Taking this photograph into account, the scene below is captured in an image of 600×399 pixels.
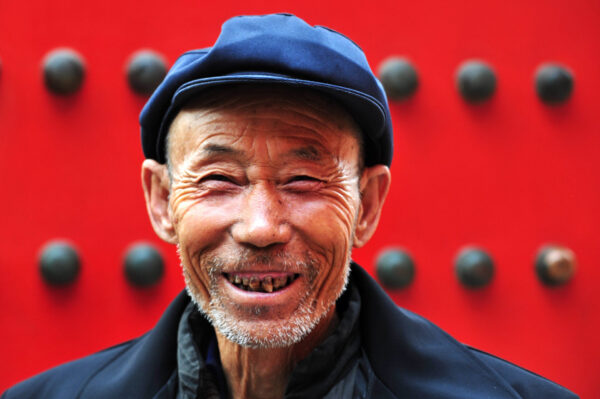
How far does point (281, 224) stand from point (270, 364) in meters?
0.36

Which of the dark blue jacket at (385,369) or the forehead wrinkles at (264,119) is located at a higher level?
the forehead wrinkles at (264,119)

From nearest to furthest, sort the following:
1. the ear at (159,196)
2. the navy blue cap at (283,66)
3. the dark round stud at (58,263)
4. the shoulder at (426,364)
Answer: the navy blue cap at (283,66), the shoulder at (426,364), the ear at (159,196), the dark round stud at (58,263)

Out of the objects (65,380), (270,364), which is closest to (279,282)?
(270,364)

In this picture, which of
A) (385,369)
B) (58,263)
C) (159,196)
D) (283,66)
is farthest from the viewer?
(58,263)

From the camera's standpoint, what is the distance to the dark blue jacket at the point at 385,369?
1.47 m

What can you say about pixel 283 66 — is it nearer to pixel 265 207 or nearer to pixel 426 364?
pixel 265 207

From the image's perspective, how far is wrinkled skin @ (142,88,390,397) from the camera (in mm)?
1369

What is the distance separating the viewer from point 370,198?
1604 millimetres

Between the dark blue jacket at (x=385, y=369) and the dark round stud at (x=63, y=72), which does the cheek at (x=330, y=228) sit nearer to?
the dark blue jacket at (x=385, y=369)

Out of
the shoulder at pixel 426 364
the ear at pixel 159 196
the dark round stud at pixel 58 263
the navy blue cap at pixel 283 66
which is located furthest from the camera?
the dark round stud at pixel 58 263

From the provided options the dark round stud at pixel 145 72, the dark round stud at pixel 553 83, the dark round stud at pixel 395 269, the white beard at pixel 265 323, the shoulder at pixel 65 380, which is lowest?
the shoulder at pixel 65 380

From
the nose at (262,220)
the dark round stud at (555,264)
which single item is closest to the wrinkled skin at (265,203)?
the nose at (262,220)

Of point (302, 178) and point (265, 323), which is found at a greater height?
point (302, 178)

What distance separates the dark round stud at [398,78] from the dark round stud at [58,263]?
994 millimetres
